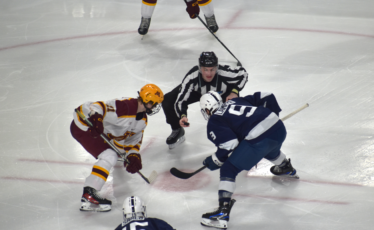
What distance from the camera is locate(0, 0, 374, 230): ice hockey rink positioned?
3027mm

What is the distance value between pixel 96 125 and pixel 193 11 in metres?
2.68

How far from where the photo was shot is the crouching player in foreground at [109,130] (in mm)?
2984

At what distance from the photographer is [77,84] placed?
4629 mm

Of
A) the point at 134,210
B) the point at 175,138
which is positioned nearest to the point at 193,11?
the point at 175,138

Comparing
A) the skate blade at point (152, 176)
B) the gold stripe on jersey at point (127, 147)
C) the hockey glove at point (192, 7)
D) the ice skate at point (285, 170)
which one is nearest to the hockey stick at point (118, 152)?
the skate blade at point (152, 176)

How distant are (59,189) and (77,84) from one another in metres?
1.65

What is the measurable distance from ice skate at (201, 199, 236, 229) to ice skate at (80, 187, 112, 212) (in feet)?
2.43

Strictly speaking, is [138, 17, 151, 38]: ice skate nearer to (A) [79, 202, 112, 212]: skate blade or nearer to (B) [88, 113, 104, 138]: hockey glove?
(B) [88, 113, 104, 138]: hockey glove

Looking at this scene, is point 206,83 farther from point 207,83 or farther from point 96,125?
point 96,125

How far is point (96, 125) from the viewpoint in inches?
115

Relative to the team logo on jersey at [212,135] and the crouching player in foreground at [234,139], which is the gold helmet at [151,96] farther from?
the team logo on jersey at [212,135]

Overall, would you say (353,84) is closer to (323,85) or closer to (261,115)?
(323,85)

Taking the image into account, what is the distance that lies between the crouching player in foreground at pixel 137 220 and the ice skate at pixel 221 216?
56 centimetres

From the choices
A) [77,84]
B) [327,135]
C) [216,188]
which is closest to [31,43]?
[77,84]
